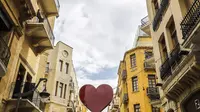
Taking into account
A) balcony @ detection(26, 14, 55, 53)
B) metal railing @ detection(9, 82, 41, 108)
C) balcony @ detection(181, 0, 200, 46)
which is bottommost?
metal railing @ detection(9, 82, 41, 108)

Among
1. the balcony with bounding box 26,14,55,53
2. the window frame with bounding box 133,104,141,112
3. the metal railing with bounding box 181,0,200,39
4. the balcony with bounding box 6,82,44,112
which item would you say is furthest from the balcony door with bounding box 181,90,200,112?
the window frame with bounding box 133,104,141,112

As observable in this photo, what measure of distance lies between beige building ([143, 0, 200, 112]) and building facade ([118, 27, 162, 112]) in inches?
489

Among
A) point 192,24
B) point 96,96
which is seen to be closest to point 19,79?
Result: point 96,96

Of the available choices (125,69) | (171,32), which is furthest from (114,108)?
(171,32)

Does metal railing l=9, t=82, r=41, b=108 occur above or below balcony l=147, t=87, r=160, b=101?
below

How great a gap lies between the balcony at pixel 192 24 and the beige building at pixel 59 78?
2015cm

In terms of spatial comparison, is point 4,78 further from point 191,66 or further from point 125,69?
point 125,69

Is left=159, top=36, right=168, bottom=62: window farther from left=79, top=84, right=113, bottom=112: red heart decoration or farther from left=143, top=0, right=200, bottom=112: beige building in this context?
left=79, top=84, right=113, bottom=112: red heart decoration

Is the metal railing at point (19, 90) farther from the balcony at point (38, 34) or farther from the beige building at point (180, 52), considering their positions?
the beige building at point (180, 52)

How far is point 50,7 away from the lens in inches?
614

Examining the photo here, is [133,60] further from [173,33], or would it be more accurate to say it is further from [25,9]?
[25,9]

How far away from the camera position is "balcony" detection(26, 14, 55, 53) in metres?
12.1

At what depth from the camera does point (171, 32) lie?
35.9ft

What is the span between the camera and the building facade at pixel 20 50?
9539mm
